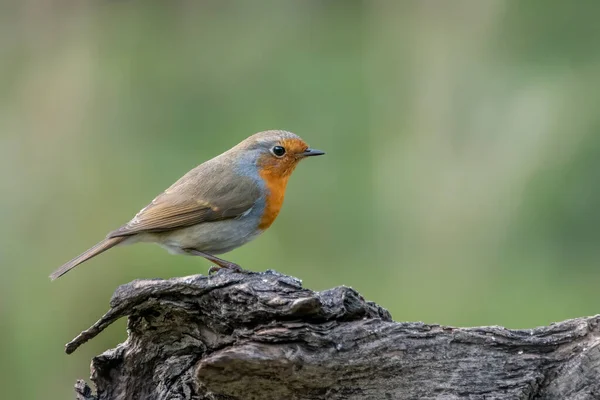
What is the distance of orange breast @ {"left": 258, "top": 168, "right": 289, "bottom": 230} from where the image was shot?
482 centimetres

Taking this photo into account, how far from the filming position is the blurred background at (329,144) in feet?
20.0

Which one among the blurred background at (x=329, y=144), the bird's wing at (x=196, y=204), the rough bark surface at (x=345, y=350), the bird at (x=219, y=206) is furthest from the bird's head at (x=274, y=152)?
the rough bark surface at (x=345, y=350)

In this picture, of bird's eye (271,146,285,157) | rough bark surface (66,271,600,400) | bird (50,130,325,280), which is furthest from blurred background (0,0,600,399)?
rough bark surface (66,271,600,400)

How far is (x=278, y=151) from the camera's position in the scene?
5.00 metres

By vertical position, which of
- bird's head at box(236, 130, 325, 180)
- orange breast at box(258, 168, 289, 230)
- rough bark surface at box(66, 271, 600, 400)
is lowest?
rough bark surface at box(66, 271, 600, 400)

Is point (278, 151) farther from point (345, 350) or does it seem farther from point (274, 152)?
point (345, 350)

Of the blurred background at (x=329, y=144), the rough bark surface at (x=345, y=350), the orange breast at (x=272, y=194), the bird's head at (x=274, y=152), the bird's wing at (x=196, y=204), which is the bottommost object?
the rough bark surface at (x=345, y=350)

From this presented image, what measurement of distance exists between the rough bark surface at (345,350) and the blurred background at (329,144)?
96.7 inches

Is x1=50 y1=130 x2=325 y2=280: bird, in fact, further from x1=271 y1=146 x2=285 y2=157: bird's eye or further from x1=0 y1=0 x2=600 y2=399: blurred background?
x1=0 y1=0 x2=600 y2=399: blurred background

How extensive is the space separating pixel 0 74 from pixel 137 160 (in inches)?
79.6

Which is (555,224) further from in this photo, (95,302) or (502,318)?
(95,302)

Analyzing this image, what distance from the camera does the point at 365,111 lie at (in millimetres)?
8438

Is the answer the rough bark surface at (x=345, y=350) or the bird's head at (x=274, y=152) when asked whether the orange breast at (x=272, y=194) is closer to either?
the bird's head at (x=274, y=152)

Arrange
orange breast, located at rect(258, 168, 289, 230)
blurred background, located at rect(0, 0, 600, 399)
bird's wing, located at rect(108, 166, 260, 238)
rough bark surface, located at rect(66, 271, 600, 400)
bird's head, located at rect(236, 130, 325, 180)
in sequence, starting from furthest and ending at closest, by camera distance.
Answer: blurred background, located at rect(0, 0, 600, 399)
bird's head, located at rect(236, 130, 325, 180)
orange breast, located at rect(258, 168, 289, 230)
bird's wing, located at rect(108, 166, 260, 238)
rough bark surface, located at rect(66, 271, 600, 400)
